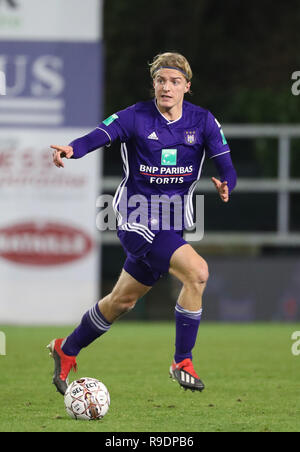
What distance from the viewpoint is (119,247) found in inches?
625

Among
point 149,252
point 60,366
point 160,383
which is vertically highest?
point 149,252

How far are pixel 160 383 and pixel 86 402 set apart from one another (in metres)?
1.93

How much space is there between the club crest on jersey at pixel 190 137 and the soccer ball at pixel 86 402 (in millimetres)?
1898

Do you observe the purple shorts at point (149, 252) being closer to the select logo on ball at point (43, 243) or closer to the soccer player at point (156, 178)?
the soccer player at point (156, 178)

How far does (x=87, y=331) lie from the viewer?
7.26 meters

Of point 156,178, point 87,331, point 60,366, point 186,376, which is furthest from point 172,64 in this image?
point 60,366

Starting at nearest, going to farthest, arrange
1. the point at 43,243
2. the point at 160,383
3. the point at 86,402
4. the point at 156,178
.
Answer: the point at 86,402 < the point at 156,178 < the point at 160,383 < the point at 43,243

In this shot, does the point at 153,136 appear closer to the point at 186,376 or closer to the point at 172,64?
the point at 172,64

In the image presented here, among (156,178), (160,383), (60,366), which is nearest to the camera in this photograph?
(156,178)

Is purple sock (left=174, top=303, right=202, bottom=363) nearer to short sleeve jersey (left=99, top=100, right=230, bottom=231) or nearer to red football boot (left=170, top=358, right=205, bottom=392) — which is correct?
→ red football boot (left=170, top=358, right=205, bottom=392)

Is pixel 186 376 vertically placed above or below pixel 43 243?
below

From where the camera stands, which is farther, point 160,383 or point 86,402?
point 160,383
